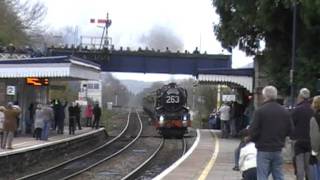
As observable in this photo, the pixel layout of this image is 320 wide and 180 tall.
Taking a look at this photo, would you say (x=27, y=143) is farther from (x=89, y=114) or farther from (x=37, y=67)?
(x=89, y=114)

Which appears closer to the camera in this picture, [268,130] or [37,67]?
[268,130]

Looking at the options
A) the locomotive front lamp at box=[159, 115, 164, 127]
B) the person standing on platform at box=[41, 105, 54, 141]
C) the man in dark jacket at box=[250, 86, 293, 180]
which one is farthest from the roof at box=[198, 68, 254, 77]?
the man in dark jacket at box=[250, 86, 293, 180]

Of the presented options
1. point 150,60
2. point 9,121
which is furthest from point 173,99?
point 9,121

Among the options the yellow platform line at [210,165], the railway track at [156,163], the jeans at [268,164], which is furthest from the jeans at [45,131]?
the jeans at [268,164]

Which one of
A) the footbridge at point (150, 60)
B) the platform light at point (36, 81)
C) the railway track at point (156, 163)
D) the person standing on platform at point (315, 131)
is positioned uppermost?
the footbridge at point (150, 60)

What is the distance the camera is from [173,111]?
43.0 meters

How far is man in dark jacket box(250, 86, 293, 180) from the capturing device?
10.5m

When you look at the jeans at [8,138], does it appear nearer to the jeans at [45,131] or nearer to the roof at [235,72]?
the jeans at [45,131]

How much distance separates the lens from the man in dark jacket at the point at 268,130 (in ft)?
34.4

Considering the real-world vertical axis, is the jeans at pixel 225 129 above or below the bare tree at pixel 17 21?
below

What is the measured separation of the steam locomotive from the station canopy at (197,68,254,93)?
8.38 ft

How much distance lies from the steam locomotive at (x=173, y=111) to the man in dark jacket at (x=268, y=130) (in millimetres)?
32050

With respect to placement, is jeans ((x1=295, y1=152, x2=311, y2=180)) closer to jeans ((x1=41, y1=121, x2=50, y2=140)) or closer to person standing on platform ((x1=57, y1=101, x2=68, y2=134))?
jeans ((x1=41, y1=121, x2=50, y2=140))

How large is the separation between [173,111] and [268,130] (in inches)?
1280
